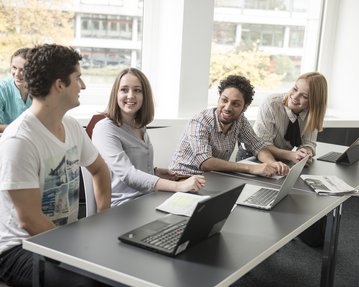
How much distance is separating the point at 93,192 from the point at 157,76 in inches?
83.2

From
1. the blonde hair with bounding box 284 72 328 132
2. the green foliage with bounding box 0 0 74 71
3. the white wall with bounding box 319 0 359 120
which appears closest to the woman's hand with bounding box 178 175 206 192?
the blonde hair with bounding box 284 72 328 132

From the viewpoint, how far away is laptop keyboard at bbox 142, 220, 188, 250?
147 centimetres

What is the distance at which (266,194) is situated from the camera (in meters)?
2.11

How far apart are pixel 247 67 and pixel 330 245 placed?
2.40 m

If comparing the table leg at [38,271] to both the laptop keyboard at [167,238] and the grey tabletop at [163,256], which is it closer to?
the grey tabletop at [163,256]

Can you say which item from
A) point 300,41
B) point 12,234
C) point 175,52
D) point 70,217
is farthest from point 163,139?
point 300,41

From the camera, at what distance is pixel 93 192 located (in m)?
2.15

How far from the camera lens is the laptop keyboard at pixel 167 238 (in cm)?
147

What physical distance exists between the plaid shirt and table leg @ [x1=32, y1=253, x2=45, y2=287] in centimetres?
119

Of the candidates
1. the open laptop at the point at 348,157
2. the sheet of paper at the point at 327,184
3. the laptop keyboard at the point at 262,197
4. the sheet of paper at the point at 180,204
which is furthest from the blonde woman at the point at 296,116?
the sheet of paper at the point at 180,204

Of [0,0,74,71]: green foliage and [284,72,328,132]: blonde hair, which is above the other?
[0,0,74,71]: green foliage

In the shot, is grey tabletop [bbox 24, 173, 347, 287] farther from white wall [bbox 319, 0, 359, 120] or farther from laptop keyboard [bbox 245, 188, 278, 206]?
white wall [bbox 319, 0, 359, 120]

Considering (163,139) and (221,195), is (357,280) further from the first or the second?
(221,195)

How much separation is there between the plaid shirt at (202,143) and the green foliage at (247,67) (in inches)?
62.7
